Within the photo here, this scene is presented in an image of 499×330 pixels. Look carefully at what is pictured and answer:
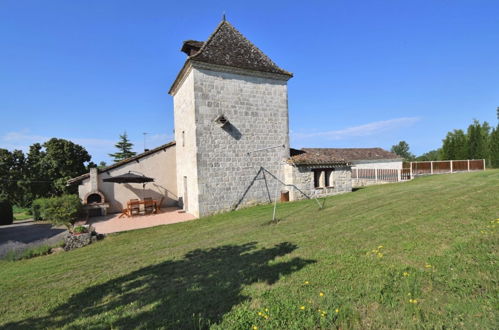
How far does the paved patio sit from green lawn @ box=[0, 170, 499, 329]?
341cm

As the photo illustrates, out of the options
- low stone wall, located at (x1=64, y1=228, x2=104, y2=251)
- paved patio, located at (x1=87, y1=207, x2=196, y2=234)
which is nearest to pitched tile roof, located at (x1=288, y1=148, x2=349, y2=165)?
paved patio, located at (x1=87, y1=207, x2=196, y2=234)

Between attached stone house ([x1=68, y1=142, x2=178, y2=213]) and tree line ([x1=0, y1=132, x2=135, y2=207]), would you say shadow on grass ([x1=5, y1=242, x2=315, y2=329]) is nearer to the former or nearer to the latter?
attached stone house ([x1=68, y1=142, x2=178, y2=213])

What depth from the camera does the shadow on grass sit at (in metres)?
3.08

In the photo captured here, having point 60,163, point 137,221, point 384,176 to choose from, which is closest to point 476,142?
point 384,176

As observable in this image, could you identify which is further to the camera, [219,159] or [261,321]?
[219,159]

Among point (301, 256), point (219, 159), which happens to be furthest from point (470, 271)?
point (219, 159)

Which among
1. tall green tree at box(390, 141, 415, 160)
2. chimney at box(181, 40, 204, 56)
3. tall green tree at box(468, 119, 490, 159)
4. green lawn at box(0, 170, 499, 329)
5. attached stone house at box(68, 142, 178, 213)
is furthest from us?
tall green tree at box(390, 141, 415, 160)

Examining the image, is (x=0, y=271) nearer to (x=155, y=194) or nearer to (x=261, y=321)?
(x=261, y=321)

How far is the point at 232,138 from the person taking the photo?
12164mm

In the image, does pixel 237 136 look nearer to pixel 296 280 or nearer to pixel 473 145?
→ pixel 296 280

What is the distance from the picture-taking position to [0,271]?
6.34 m

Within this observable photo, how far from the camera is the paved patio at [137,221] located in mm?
10281

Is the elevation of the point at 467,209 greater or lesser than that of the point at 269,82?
lesser

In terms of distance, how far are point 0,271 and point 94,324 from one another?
5.82 m
